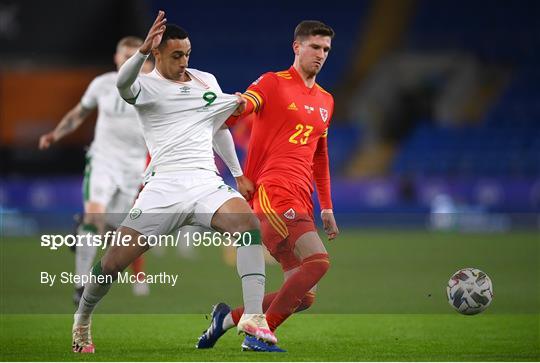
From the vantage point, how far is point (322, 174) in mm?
7859

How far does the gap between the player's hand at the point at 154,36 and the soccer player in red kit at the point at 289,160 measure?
965mm

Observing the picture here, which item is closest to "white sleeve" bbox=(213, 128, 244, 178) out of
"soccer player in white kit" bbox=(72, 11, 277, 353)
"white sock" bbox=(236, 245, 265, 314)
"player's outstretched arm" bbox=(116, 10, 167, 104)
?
"soccer player in white kit" bbox=(72, 11, 277, 353)

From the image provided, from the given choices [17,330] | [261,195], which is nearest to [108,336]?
[17,330]

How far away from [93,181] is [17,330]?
8.40 feet

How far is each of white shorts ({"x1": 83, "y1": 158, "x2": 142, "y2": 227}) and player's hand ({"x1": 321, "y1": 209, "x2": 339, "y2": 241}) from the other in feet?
11.2

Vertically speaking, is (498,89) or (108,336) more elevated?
(498,89)

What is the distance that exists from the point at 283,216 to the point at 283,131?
0.58 meters

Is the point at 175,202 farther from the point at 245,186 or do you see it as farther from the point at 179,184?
the point at 245,186

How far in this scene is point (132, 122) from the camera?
10664 mm

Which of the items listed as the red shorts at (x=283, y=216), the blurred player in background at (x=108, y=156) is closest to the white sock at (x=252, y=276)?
the red shorts at (x=283, y=216)

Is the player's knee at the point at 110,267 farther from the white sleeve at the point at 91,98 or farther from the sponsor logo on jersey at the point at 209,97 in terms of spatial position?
the white sleeve at the point at 91,98

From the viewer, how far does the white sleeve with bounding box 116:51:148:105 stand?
6.45 metres

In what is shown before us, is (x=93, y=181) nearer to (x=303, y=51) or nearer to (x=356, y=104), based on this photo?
(x=303, y=51)

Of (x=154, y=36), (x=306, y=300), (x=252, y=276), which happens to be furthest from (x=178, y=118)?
(x=306, y=300)
